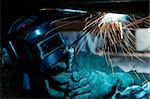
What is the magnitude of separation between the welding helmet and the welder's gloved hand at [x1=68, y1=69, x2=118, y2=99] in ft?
0.73

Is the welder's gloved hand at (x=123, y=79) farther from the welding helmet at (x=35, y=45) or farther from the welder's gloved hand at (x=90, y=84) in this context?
the welding helmet at (x=35, y=45)

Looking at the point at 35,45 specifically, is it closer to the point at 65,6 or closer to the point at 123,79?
the point at 65,6

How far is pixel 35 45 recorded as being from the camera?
201 cm

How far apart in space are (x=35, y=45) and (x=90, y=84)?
53 centimetres

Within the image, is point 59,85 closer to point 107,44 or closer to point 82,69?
point 82,69

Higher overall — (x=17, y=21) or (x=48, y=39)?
(x=17, y=21)

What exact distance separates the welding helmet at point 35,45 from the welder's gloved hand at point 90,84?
0.73ft

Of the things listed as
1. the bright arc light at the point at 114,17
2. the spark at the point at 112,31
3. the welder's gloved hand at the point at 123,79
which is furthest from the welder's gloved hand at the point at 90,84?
the bright arc light at the point at 114,17

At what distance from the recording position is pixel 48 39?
1990 mm

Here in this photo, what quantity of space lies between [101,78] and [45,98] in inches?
18.4

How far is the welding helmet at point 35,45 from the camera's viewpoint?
6.51 feet

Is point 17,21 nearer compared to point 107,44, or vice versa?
point 107,44

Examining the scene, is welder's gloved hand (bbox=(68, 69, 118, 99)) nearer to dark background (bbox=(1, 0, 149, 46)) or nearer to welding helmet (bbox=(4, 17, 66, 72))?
welding helmet (bbox=(4, 17, 66, 72))

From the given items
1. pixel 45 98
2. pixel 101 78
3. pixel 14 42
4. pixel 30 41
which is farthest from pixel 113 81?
pixel 14 42
